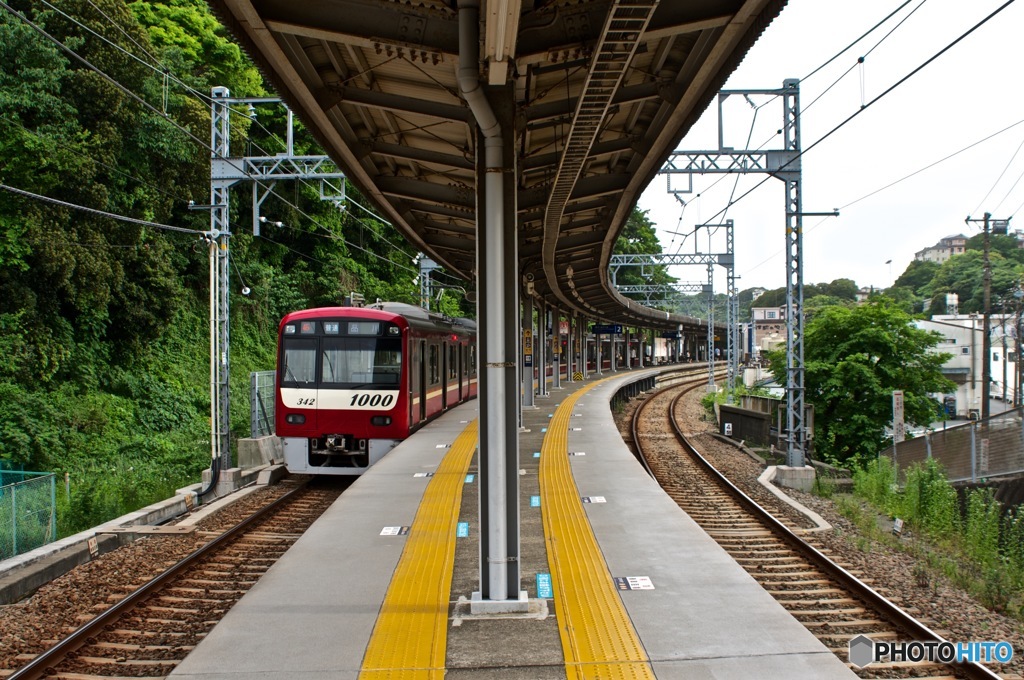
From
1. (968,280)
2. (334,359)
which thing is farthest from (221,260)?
(968,280)

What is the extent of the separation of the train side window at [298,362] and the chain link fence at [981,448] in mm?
9705

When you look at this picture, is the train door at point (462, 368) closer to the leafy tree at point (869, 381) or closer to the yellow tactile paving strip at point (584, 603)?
the leafy tree at point (869, 381)

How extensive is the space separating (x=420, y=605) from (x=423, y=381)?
9.68 m

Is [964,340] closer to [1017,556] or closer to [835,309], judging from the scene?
[835,309]

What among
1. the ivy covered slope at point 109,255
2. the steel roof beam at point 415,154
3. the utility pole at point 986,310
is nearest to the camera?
the steel roof beam at point 415,154

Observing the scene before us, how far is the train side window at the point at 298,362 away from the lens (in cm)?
1288

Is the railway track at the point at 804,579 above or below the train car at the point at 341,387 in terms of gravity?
below

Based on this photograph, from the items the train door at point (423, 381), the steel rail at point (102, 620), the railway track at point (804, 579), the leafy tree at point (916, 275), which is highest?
the leafy tree at point (916, 275)

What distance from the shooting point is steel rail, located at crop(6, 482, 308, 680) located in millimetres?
4926

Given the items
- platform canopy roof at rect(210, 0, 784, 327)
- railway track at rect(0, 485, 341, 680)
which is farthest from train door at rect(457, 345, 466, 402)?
railway track at rect(0, 485, 341, 680)

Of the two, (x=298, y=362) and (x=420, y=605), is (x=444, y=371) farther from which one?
(x=420, y=605)

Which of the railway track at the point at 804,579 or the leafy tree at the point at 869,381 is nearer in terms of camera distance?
the railway track at the point at 804,579

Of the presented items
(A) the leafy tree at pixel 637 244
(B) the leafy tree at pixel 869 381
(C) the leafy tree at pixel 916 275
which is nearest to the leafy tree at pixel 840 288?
(C) the leafy tree at pixel 916 275

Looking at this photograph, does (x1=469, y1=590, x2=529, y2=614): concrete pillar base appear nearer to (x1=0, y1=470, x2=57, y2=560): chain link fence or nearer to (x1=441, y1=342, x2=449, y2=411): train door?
(x1=0, y1=470, x2=57, y2=560): chain link fence
